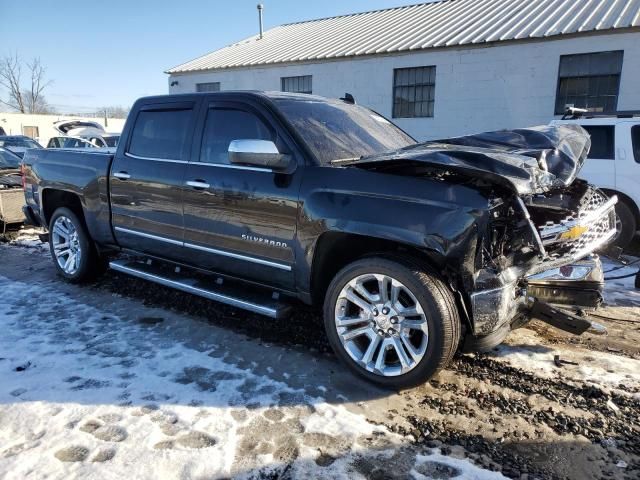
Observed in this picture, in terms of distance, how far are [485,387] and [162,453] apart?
2047mm

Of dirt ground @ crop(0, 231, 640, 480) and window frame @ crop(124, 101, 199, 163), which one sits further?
window frame @ crop(124, 101, 199, 163)

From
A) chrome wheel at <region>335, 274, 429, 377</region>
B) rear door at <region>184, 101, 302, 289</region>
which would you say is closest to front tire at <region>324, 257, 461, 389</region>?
chrome wheel at <region>335, 274, 429, 377</region>

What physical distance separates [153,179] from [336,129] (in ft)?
5.60

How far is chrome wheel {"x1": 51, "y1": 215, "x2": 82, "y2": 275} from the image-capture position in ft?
17.7

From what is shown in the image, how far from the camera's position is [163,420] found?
2.84 meters

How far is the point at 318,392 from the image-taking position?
10.4 ft

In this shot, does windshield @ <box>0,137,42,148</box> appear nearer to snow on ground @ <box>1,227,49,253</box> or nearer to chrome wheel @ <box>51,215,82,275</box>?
snow on ground @ <box>1,227,49,253</box>

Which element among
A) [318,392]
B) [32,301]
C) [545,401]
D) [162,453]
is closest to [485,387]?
[545,401]

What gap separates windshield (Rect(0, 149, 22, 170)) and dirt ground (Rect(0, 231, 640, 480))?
20.9 ft

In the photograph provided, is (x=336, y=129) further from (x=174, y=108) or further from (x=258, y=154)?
(x=174, y=108)

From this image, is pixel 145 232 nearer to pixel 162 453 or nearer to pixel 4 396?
pixel 4 396

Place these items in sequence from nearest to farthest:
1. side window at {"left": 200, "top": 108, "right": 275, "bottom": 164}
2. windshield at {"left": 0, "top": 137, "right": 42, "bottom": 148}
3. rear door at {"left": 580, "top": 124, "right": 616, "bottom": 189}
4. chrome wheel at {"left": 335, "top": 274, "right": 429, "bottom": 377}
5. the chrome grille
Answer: chrome wheel at {"left": 335, "top": 274, "right": 429, "bottom": 377} → the chrome grille → side window at {"left": 200, "top": 108, "right": 275, "bottom": 164} → rear door at {"left": 580, "top": 124, "right": 616, "bottom": 189} → windshield at {"left": 0, "top": 137, "right": 42, "bottom": 148}

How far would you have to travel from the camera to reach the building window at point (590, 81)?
12.1 meters

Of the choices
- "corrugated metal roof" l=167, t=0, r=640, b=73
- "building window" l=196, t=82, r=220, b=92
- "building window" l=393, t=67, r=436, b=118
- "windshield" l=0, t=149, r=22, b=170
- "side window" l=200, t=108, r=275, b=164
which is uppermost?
"corrugated metal roof" l=167, t=0, r=640, b=73
